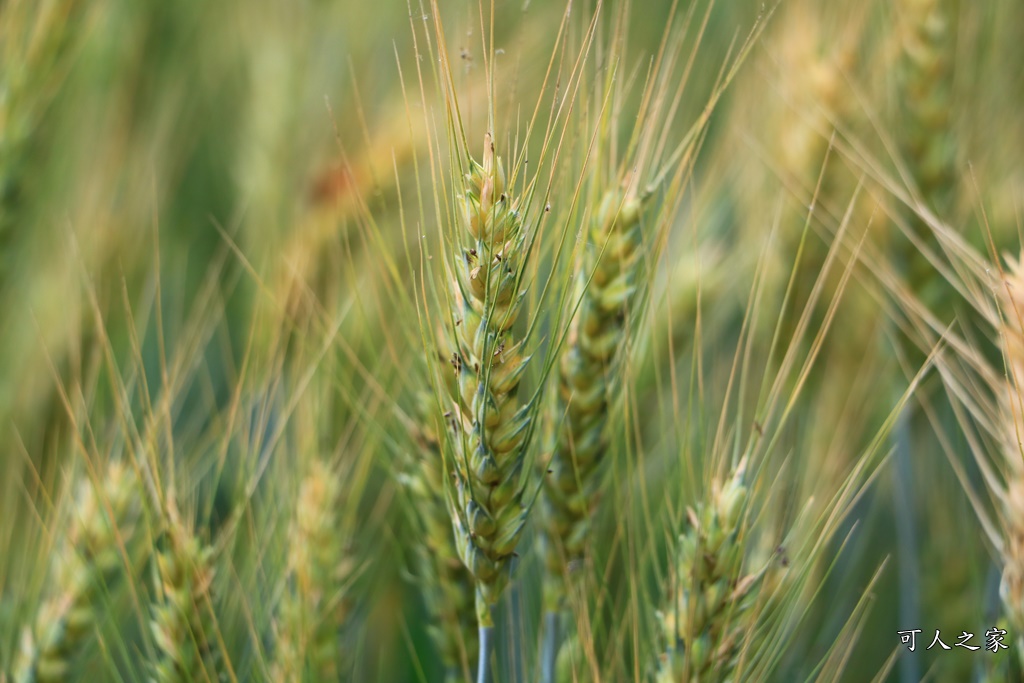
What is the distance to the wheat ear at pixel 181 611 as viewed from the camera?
69 cm

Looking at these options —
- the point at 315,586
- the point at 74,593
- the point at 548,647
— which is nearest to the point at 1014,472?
the point at 548,647

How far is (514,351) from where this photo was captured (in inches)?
22.4

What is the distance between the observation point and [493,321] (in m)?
0.55

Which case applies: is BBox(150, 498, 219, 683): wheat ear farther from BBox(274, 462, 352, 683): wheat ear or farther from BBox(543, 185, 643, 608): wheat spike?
BBox(543, 185, 643, 608): wheat spike

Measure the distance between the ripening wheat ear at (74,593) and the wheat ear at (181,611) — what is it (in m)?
0.08

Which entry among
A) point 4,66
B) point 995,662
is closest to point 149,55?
point 4,66

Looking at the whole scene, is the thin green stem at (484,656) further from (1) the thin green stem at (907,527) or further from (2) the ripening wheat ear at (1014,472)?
(1) the thin green stem at (907,527)

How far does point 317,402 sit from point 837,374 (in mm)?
646

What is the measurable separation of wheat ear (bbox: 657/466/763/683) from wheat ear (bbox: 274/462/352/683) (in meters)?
0.30

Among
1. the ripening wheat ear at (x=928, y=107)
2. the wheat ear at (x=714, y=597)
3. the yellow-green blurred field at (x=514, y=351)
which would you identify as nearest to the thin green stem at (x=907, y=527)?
the yellow-green blurred field at (x=514, y=351)

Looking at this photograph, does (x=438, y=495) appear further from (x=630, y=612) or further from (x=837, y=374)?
(x=837, y=374)

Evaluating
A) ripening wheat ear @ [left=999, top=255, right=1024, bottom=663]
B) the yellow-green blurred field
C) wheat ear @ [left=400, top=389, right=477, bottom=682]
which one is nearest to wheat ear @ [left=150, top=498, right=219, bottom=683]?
the yellow-green blurred field

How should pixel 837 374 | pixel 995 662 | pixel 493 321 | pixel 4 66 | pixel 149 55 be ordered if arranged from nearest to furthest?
pixel 493 321 → pixel 995 662 → pixel 4 66 → pixel 837 374 → pixel 149 55

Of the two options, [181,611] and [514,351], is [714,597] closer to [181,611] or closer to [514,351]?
[514,351]
